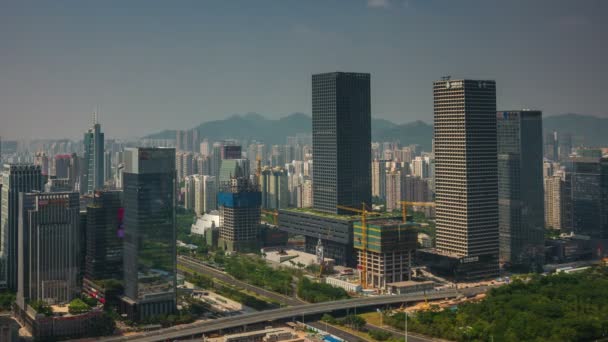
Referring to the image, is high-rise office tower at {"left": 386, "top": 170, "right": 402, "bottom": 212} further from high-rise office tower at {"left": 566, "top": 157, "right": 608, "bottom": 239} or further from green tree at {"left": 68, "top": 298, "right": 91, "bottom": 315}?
green tree at {"left": 68, "top": 298, "right": 91, "bottom": 315}

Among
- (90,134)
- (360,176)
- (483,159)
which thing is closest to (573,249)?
(483,159)

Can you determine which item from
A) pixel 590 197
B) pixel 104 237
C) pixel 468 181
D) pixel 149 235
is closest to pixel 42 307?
pixel 149 235

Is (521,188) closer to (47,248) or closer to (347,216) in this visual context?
(347,216)

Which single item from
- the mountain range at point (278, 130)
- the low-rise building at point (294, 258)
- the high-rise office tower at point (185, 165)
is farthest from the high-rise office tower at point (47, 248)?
the mountain range at point (278, 130)

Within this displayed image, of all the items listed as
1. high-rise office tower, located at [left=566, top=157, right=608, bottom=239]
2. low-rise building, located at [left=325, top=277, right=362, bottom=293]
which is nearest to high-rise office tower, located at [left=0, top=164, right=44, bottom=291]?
low-rise building, located at [left=325, top=277, right=362, bottom=293]

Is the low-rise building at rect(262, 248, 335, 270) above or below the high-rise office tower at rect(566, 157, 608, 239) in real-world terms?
below

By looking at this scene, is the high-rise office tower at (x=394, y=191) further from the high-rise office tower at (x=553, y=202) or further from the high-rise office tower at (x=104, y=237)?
the high-rise office tower at (x=104, y=237)

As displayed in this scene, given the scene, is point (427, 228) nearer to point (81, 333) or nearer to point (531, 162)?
point (531, 162)
